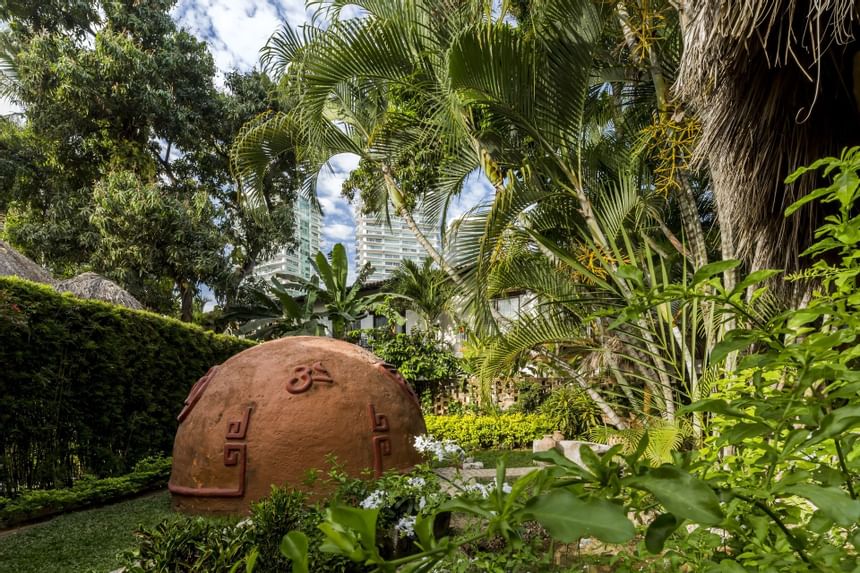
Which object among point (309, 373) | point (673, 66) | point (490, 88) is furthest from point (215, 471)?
point (673, 66)

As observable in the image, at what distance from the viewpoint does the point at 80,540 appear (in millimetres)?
4531

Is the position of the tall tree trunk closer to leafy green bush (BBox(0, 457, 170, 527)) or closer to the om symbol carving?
leafy green bush (BBox(0, 457, 170, 527))

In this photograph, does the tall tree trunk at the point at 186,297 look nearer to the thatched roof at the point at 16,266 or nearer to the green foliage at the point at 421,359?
the thatched roof at the point at 16,266

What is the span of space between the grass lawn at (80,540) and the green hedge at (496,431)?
6080mm

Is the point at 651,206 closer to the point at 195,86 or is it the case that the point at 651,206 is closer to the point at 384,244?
the point at 195,86

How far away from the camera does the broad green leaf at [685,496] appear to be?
48cm

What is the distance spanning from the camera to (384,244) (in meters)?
46.3

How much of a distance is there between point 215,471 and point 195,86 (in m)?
15.9

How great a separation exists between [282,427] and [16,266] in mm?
8050

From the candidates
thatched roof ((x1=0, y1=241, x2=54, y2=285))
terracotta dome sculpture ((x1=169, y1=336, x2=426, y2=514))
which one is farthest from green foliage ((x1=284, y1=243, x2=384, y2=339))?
terracotta dome sculpture ((x1=169, y1=336, x2=426, y2=514))

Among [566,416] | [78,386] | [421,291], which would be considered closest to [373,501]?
[78,386]

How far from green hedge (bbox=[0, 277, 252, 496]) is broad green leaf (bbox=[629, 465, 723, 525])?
6.15 m

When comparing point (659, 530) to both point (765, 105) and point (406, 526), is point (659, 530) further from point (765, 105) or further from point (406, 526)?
point (765, 105)

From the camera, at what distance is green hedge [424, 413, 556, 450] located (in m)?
10.7
